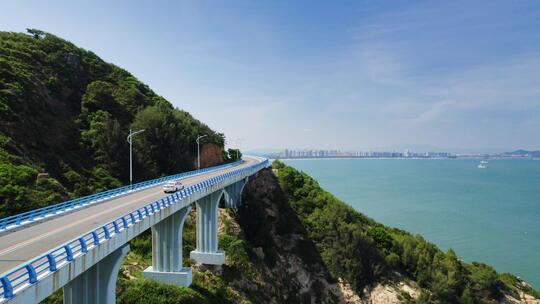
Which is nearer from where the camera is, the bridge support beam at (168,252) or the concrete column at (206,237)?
the bridge support beam at (168,252)

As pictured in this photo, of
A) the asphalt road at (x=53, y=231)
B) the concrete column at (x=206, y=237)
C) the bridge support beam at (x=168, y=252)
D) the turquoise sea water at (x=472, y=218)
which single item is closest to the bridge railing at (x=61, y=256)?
the asphalt road at (x=53, y=231)

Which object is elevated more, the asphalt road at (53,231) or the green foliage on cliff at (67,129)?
the green foliage on cliff at (67,129)

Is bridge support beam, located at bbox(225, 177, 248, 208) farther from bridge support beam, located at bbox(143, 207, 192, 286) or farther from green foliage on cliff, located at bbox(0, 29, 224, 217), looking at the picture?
bridge support beam, located at bbox(143, 207, 192, 286)

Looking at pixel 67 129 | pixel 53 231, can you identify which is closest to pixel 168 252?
pixel 53 231

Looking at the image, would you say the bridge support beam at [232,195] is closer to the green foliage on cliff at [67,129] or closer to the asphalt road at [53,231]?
the green foliage on cliff at [67,129]

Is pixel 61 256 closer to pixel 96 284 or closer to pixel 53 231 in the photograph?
pixel 96 284

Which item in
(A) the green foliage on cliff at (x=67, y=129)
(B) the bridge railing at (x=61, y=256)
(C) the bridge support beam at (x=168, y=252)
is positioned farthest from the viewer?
(A) the green foliage on cliff at (x=67, y=129)

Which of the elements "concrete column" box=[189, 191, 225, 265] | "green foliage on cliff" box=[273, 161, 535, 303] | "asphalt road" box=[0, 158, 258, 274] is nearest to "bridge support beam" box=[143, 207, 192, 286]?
"asphalt road" box=[0, 158, 258, 274]

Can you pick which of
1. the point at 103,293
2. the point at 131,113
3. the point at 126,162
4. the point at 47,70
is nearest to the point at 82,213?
the point at 103,293

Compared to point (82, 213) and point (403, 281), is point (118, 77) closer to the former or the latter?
point (82, 213)
